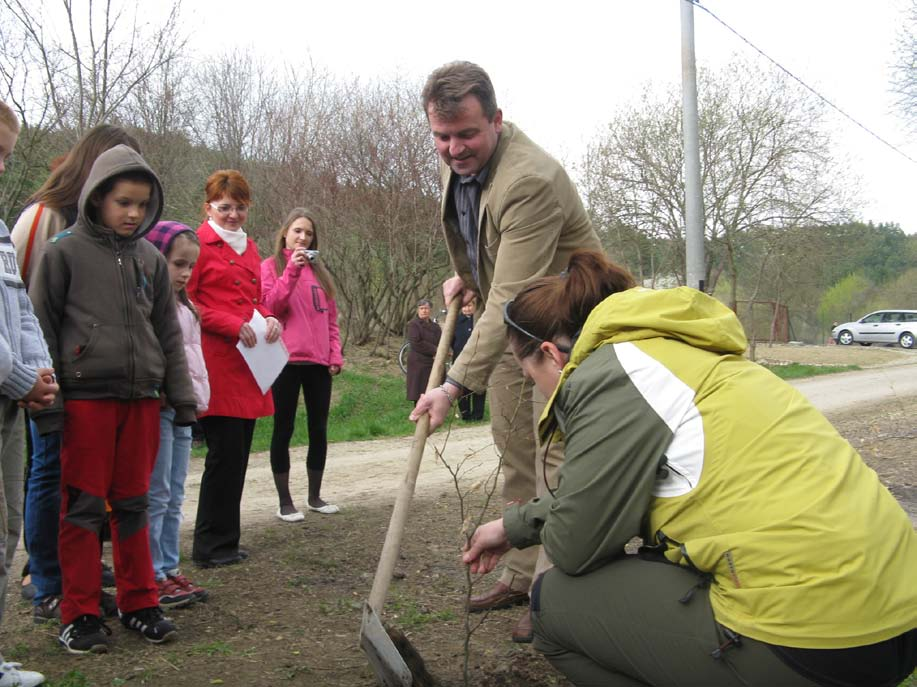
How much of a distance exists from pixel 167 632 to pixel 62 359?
1.08 metres

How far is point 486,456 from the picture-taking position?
924 centimetres

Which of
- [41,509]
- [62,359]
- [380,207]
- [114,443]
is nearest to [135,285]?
[62,359]

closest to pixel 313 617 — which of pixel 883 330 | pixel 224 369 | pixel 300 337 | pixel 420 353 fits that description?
pixel 224 369

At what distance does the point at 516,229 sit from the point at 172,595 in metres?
2.11

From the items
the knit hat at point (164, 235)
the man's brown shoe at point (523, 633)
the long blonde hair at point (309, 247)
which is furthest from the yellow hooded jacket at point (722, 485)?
the long blonde hair at point (309, 247)

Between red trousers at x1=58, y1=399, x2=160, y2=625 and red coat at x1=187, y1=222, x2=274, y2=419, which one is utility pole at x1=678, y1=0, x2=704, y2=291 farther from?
red trousers at x1=58, y1=399, x2=160, y2=625

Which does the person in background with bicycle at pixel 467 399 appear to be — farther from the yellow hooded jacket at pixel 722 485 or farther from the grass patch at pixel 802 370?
the grass patch at pixel 802 370

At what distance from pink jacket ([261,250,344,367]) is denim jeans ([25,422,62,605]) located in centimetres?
185

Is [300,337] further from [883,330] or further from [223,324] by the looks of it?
[883,330]

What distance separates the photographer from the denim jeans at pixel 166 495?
3783 mm

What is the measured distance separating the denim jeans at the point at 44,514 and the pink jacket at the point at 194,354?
0.73m

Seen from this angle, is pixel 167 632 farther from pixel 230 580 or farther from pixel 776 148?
pixel 776 148

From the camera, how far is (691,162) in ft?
43.7

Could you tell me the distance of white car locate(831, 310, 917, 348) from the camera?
3578 cm
